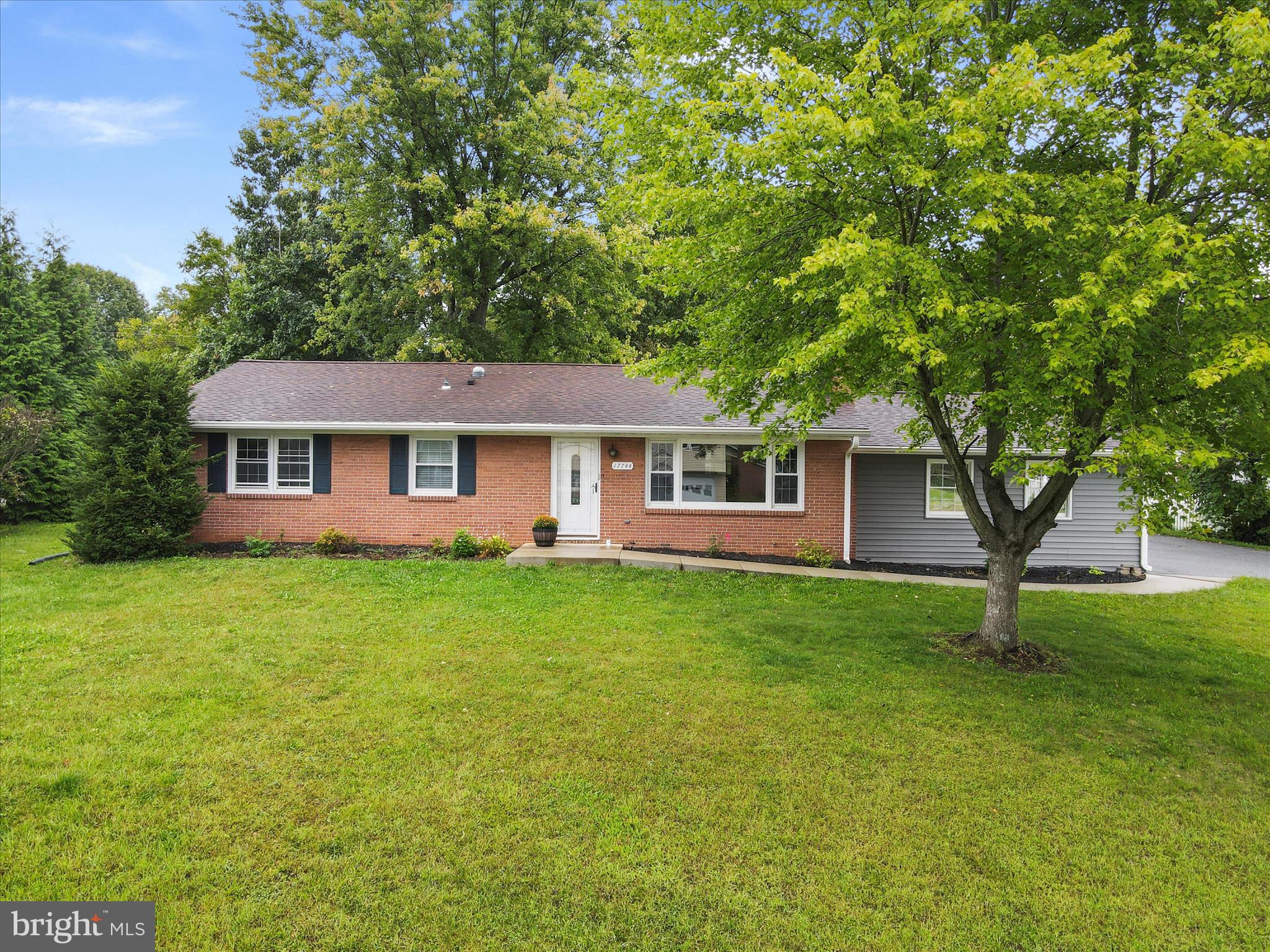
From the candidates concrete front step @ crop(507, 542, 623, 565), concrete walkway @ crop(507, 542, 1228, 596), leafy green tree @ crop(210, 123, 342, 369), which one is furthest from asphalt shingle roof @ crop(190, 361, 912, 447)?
leafy green tree @ crop(210, 123, 342, 369)

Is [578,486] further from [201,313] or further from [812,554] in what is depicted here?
[201,313]

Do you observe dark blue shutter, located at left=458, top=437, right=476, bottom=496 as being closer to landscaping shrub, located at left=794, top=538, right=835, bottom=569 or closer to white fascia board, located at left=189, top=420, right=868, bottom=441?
white fascia board, located at left=189, top=420, right=868, bottom=441

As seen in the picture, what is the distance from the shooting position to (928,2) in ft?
18.3

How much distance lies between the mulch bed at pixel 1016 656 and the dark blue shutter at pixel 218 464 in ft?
44.2

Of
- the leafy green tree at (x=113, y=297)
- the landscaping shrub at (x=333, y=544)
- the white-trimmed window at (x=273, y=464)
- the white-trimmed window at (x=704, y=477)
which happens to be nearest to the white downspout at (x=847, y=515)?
the white-trimmed window at (x=704, y=477)

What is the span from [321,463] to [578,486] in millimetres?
5323

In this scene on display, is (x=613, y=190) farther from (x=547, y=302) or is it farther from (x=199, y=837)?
(x=547, y=302)

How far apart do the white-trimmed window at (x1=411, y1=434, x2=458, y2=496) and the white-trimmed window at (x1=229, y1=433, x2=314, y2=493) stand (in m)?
2.21

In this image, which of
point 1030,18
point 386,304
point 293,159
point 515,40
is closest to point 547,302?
point 386,304

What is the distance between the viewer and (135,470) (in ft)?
39.2

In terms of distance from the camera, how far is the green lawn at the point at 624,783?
3.06 metres

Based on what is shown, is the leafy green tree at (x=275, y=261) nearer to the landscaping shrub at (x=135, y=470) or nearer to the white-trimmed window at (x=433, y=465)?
the landscaping shrub at (x=135, y=470)

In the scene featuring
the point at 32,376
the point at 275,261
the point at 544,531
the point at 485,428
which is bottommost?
the point at 544,531

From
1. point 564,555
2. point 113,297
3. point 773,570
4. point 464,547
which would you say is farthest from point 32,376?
point 113,297
